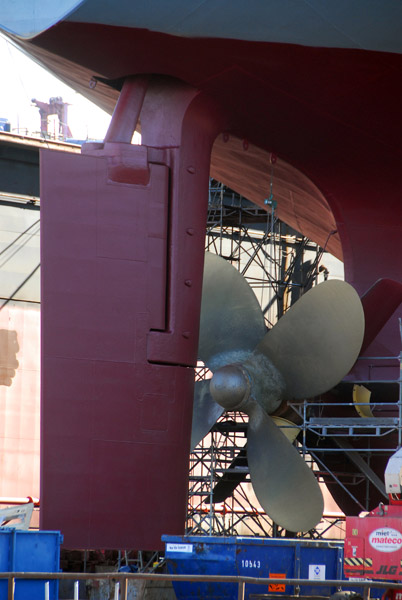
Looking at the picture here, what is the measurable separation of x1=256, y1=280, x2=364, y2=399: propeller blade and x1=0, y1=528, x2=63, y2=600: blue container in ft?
17.3

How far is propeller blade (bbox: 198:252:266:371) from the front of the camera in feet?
50.5

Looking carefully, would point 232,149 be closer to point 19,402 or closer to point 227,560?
point 227,560

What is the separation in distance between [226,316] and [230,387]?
69.9 inches

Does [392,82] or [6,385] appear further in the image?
[6,385]

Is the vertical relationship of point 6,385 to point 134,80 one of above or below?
below

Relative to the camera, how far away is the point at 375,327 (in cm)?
1568

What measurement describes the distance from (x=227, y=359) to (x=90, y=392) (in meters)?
3.21

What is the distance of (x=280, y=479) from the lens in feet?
45.2

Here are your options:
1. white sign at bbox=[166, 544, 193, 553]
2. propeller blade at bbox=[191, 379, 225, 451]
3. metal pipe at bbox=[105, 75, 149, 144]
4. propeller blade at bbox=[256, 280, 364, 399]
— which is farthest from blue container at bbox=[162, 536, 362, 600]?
metal pipe at bbox=[105, 75, 149, 144]

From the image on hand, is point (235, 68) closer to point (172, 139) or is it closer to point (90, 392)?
point (172, 139)

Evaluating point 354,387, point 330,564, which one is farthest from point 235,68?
point 330,564

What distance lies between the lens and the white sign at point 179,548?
1116 cm

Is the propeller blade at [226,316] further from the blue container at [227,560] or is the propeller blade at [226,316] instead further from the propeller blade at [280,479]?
the blue container at [227,560]

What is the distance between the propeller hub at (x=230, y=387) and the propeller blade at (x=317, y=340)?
79 cm
